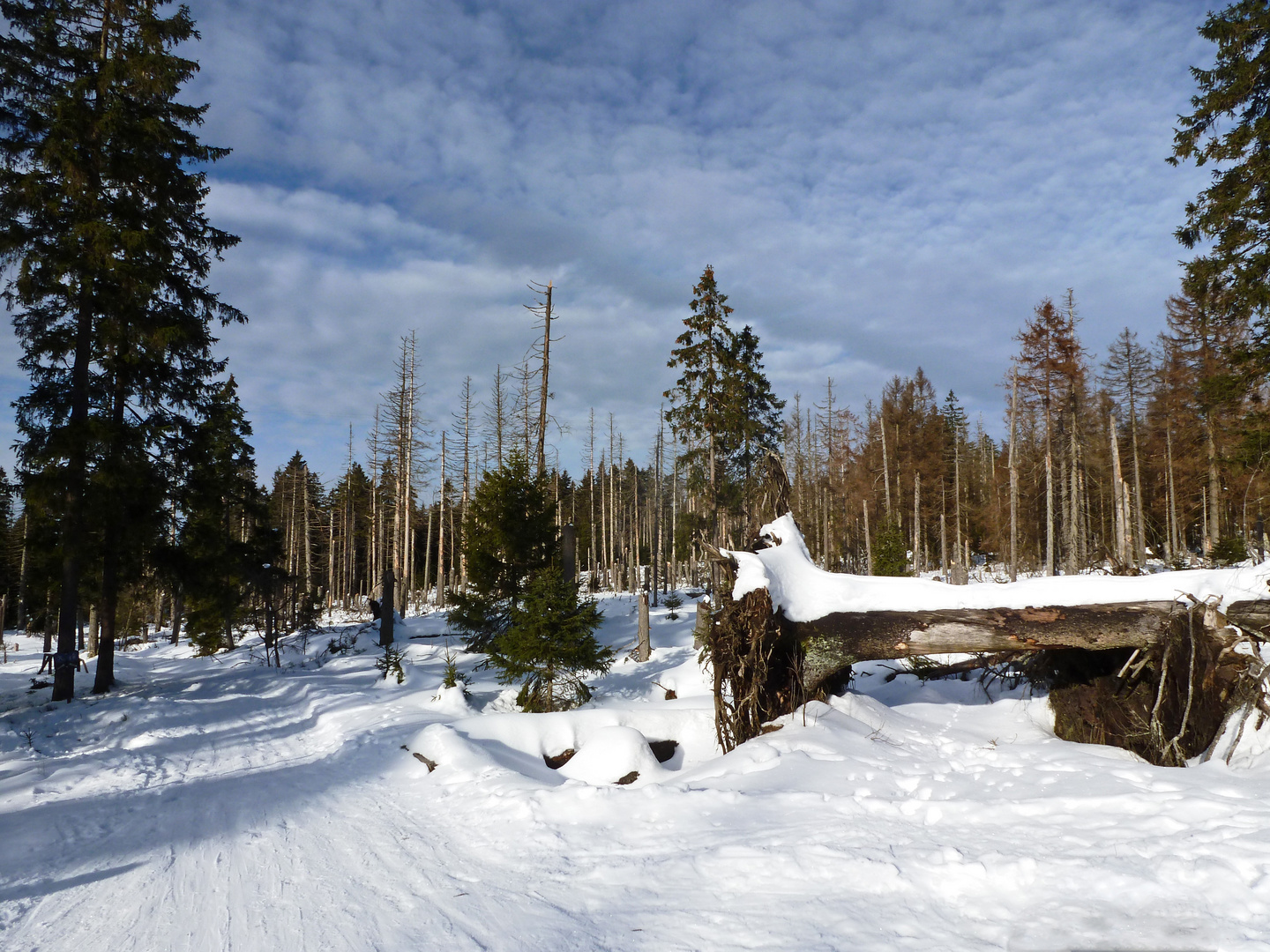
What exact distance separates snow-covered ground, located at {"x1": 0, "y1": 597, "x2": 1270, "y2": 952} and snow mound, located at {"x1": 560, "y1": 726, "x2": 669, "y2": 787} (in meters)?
0.03

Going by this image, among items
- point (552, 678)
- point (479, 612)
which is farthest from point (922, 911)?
point (479, 612)

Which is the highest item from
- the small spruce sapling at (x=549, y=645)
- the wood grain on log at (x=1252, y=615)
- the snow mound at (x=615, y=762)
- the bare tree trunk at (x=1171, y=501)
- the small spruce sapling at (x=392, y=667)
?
the bare tree trunk at (x=1171, y=501)

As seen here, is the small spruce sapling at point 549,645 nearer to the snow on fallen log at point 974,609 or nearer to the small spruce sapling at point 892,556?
the snow on fallen log at point 974,609

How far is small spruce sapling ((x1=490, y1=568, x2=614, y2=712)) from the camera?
11.2 meters

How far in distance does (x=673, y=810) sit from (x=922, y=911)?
2.31 meters

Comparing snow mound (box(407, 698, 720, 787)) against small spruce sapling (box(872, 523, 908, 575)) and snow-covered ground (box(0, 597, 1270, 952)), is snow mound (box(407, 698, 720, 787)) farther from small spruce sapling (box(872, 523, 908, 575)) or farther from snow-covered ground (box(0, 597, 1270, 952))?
small spruce sapling (box(872, 523, 908, 575))

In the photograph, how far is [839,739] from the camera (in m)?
6.95

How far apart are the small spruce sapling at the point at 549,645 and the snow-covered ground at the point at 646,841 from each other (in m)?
2.08

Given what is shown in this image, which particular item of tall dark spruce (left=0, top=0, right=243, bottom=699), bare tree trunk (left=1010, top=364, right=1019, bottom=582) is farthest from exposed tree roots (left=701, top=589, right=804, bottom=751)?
bare tree trunk (left=1010, top=364, right=1019, bottom=582)

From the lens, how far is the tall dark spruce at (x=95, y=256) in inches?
510

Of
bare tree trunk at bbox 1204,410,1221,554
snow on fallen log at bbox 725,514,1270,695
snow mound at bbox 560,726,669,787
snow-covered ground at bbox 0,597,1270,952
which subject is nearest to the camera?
snow-covered ground at bbox 0,597,1270,952

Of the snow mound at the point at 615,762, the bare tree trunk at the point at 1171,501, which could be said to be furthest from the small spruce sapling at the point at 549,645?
the bare tree trunk at the point at 1171,501

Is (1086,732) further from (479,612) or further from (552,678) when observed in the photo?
(479,612)

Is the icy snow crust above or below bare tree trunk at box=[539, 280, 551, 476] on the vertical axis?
below
